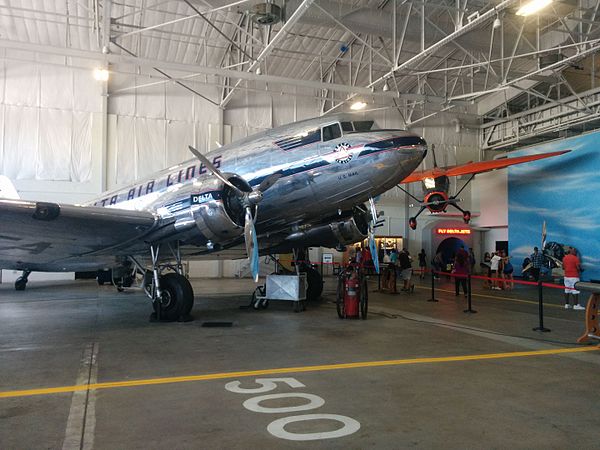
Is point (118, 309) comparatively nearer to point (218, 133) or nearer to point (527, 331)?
point (527, 331)

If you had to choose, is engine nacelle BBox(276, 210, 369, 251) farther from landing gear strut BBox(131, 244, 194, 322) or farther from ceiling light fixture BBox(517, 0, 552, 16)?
ceiling light fixture BBox(517, 0, 552, 16)

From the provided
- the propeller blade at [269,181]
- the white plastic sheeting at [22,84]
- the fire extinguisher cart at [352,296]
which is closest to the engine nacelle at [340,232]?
the fire extinguisher cart at [352,296]

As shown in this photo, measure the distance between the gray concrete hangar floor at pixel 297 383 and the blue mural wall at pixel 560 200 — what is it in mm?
14202

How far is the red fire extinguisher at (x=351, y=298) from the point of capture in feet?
35.5

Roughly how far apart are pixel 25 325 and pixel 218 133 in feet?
58.5

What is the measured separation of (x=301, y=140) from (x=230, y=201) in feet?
6.49

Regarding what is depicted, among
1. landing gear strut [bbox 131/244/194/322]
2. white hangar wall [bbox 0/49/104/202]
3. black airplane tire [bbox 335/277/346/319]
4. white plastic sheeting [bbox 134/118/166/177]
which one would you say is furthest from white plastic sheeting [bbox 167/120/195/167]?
black airplane tire [bbox 335/277/346/319]

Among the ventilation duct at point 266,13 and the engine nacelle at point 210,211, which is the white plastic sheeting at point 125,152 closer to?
the ventilation duct at point 266,13

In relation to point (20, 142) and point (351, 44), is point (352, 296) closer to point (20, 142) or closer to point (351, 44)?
point (351, 44)

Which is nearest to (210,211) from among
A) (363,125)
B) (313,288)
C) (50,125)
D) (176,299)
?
(176,299)

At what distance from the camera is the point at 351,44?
2292 centimetres

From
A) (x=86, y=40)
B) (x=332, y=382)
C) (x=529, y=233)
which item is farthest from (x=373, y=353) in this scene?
(x=529, y=233)

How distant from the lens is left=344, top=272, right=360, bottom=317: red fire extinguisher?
10834 millimetres

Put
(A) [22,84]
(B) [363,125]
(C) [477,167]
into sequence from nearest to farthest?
(B) [363,125] → (A) [22,84] → (C) [477,167]
